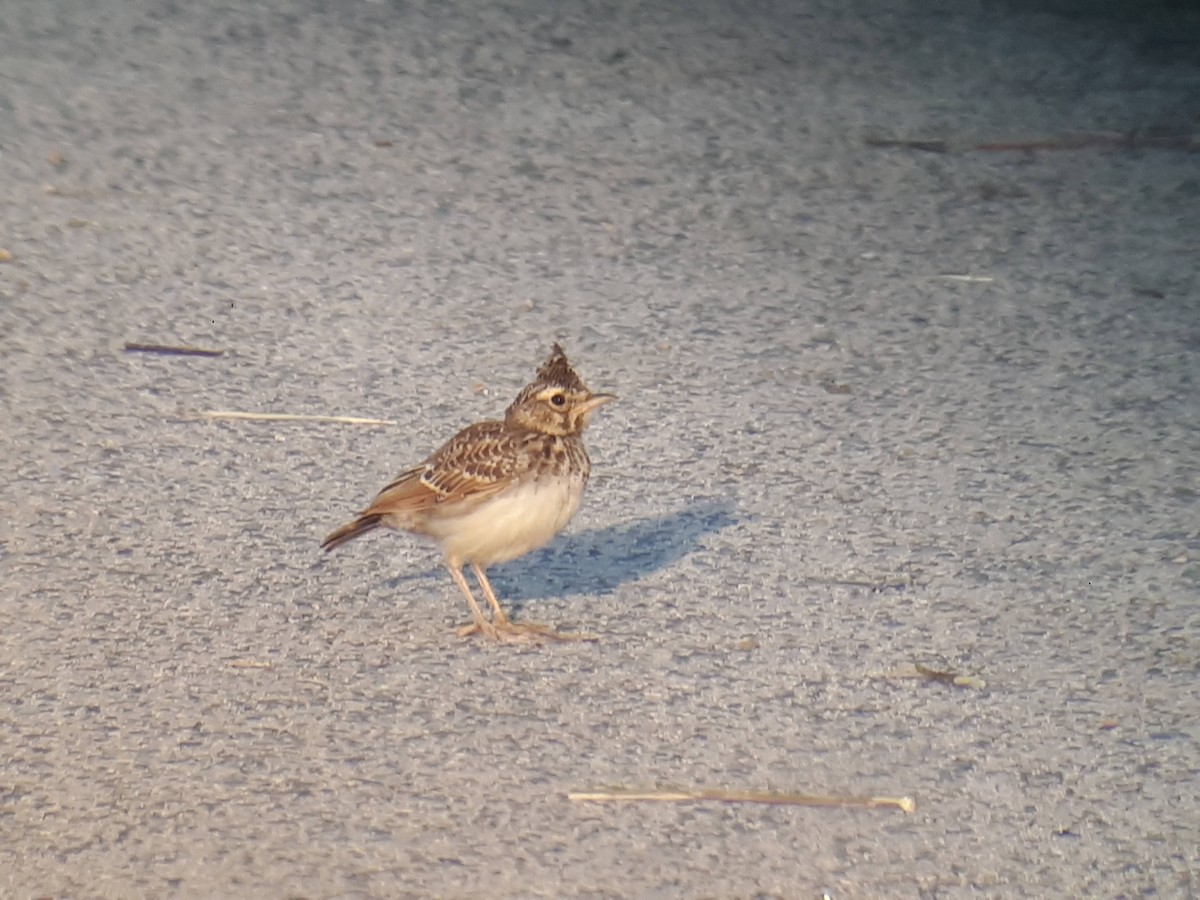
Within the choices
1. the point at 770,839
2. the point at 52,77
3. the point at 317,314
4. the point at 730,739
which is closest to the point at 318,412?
the point at 317,314

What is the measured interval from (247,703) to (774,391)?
307 cm

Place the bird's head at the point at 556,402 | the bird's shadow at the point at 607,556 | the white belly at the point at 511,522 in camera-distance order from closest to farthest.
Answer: the white belly at the point at 511,522, the bird's head at the point at 556,402, the bird's shadow at the point at 607,556

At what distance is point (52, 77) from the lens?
1117 cm

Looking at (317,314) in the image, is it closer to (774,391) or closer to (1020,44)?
(774,391)

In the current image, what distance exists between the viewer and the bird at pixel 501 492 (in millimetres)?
6145

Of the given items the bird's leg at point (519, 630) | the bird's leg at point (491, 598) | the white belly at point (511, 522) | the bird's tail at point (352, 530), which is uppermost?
the white belly at point (511, 522)

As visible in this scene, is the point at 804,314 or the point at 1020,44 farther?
the point at 1020,44

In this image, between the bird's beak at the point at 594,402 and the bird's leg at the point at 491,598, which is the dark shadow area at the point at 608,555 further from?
the bird's beak at the point at 594,402

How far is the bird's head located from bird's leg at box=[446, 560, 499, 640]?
1.75ft

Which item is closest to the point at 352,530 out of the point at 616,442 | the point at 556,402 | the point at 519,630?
the point at 519,630

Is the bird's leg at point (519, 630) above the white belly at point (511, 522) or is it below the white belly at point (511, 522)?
below

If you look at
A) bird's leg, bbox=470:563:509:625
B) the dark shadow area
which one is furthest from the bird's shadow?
bird's leg, bbox=470:563:509:625

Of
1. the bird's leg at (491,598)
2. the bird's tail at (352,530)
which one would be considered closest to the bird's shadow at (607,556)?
the bird's leg at (491,598)

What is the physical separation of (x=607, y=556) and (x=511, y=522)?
75 centimetres
